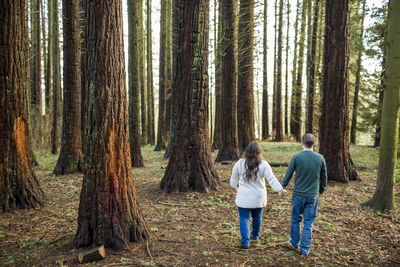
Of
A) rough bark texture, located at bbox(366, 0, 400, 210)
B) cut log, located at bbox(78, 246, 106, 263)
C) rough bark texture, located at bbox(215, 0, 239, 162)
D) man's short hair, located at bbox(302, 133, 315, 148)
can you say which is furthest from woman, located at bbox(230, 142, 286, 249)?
rough bark texture, located at bbox(215, 0, 239, 162)

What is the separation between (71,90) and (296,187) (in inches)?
311

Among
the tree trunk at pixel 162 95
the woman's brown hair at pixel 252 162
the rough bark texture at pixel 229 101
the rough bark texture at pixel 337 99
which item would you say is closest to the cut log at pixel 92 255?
the woman's brown hair at pixel 252 162

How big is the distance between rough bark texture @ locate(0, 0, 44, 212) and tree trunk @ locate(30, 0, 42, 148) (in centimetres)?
1172

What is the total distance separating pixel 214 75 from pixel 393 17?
1433cm

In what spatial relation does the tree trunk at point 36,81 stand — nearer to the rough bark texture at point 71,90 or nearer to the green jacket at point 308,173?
the rough bark texture at point 71,90

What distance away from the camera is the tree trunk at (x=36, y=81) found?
16.3 m

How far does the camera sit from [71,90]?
9.28 meters

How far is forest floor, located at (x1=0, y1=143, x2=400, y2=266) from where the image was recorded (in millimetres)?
3941

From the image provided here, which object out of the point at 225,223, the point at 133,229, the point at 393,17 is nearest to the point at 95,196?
the point at 133,229

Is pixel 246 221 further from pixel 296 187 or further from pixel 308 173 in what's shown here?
pixel 308 173

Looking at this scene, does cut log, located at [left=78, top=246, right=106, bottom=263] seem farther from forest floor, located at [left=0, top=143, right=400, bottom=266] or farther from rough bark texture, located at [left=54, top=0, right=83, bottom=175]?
rough bark texture, located at [left=54, top=0, right=83, bottom=175]

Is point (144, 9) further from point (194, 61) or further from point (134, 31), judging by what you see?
point (194, 61)

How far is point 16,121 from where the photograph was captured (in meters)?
5.74

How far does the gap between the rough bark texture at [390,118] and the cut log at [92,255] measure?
5537mm
